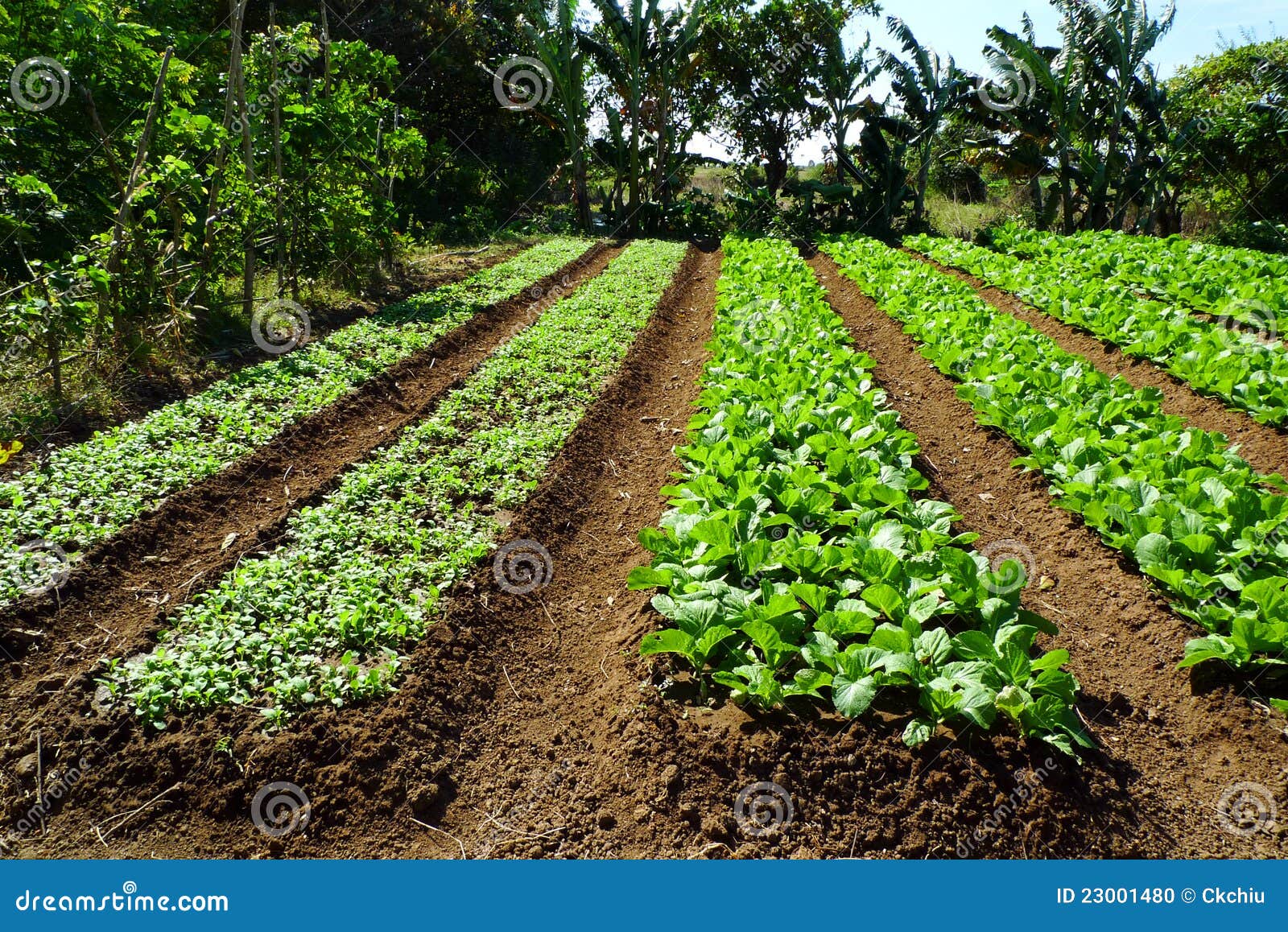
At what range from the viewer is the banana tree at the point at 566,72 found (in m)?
19.3

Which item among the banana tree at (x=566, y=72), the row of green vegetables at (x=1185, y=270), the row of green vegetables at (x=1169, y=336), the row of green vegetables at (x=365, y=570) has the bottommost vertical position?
the row of green vegetables at (x=365, y=570)

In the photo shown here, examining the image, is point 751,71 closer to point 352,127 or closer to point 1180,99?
point 1180,99

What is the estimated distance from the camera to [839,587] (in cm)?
337

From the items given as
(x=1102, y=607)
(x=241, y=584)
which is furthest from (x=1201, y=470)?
(x=241, y=584)

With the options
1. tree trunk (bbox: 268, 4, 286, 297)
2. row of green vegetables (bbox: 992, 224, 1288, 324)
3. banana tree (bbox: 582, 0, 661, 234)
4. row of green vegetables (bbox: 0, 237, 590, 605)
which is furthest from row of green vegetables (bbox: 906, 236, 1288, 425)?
banana tree (bbox: 582, 0, 661, 234)

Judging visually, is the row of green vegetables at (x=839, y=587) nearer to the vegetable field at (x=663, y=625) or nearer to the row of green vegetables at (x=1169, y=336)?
the vegetable field at (x=663, y=625)

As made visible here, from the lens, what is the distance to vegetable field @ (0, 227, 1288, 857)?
8.68 feet

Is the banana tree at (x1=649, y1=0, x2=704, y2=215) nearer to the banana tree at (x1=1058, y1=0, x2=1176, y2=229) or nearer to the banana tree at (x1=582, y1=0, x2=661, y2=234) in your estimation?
the banana tree at (x1=582, y1=0, x2=661, y2=234)

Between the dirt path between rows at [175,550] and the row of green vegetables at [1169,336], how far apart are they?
675 centimetres

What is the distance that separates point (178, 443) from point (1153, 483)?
6285 mm

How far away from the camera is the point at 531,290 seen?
37.9ft

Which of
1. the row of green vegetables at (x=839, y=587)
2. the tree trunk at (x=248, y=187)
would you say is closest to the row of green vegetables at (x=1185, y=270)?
the row of green vegetables at (x=839, y=587)

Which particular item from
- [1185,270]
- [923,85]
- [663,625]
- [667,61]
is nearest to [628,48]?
[667,61]

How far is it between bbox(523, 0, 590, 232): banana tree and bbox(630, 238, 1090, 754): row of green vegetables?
18.0 metres
